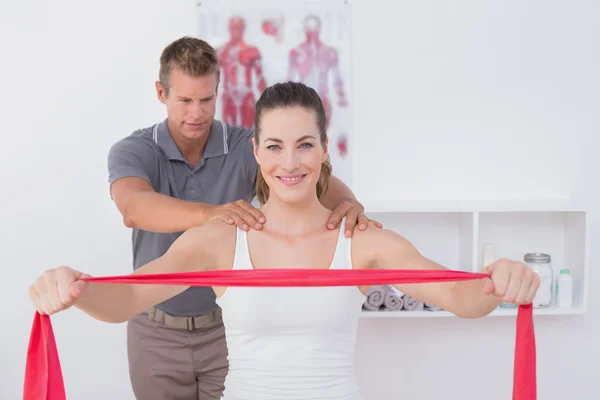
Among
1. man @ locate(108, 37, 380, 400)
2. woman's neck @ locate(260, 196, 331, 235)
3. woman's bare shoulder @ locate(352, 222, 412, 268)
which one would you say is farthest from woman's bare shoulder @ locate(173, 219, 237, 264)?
man @ locate(108, 37, 380, 400)

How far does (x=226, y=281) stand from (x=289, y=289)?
248 mm

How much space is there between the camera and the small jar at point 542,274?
289 cm

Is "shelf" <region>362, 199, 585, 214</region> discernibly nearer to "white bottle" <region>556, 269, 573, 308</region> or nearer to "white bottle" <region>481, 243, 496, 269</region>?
"white bottle" <region>481, 243, 496, 269</region>

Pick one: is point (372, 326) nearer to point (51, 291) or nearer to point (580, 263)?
point (580, 263)

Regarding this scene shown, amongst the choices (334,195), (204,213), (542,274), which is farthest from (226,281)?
(542,274)

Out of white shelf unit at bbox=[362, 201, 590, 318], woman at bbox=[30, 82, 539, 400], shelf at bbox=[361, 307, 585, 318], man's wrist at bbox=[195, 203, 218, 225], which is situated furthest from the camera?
white shelf unit at bbox=[362, 201, 590, 318]

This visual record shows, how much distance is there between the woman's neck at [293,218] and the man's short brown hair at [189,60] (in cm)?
67

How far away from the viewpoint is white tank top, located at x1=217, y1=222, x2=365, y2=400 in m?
1.64

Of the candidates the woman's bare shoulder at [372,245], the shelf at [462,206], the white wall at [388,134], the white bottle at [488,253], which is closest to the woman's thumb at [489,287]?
the woman's bare shoulder at [372,245]

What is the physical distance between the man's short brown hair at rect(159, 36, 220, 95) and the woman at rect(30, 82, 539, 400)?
549 millimetres

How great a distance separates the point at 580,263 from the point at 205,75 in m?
1.81

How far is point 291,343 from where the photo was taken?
1.66m

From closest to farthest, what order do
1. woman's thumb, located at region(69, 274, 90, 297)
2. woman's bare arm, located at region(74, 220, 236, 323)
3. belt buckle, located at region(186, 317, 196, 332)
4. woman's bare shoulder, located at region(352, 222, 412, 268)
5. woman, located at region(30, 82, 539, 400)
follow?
woman's thumb, located at region(69, 274, 90, 297) → woman's bare arm, located at region(74, 220, 236, 323) → woman, located at region(30, 82, 539, 400) → woman's bare shoulder, located at region(352, 222, 412, 268) → belt buckle, located at region(186, 317, 196, 332)

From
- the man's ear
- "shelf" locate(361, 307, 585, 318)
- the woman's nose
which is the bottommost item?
"shelf" locate(361, 307, 585, 318)
